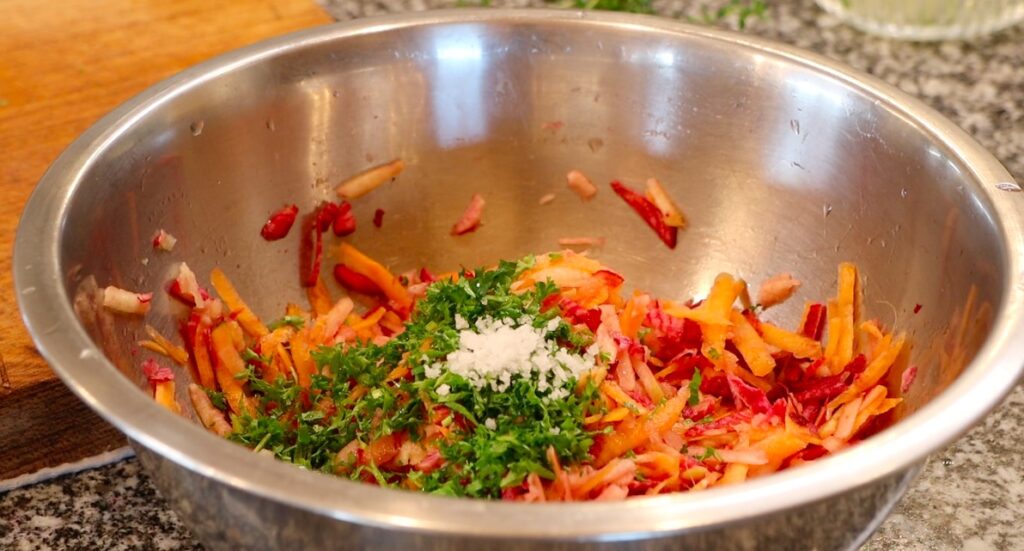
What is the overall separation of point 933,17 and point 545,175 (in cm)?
101

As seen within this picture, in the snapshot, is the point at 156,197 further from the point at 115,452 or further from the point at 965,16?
the point at 965,16

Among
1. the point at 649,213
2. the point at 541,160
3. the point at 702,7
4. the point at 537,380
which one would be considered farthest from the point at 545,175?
the point at 702,7

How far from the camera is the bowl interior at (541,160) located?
1318 millimetres

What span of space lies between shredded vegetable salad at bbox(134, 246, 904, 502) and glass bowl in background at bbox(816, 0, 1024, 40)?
936mm

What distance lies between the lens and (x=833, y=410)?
1.25 metres

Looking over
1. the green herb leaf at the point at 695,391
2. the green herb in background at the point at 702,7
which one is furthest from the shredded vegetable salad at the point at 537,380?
the green herb in background at the point at 702,7

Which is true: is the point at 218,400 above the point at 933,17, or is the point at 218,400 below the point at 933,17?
below

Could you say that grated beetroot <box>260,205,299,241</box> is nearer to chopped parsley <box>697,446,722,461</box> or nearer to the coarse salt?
the coarse salt

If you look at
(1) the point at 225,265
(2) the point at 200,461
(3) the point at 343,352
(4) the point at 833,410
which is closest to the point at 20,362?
(1) the point at 225,265

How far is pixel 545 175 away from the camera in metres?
1.58

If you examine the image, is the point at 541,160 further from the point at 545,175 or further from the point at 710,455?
the point at 710,455

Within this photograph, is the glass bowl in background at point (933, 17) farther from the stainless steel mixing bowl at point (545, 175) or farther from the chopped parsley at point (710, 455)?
the chopped parsley at point (710, 455)

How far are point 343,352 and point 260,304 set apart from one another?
21 cm

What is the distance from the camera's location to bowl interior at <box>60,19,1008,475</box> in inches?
51.9
